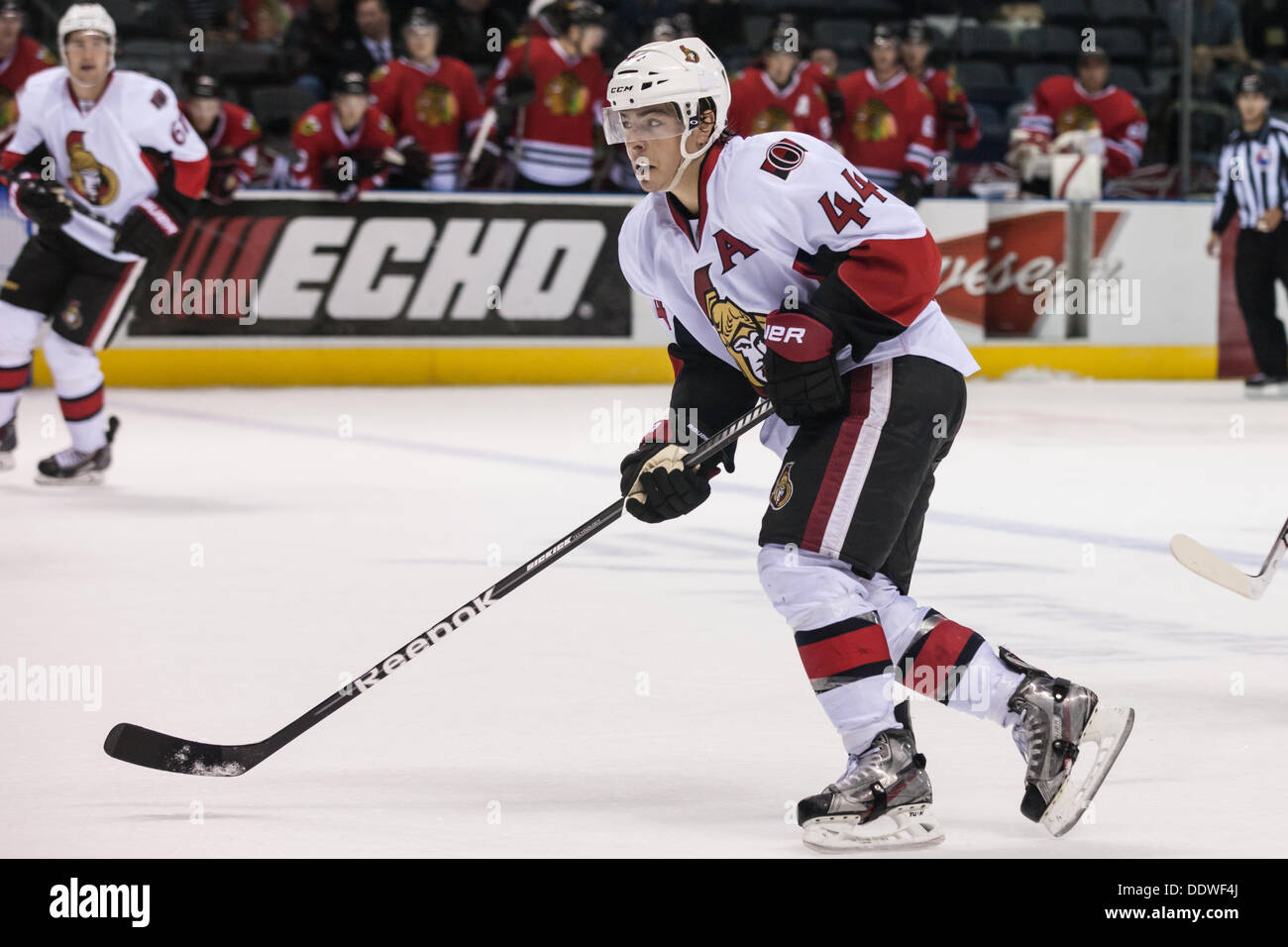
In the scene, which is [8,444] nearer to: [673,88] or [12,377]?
[12,377]

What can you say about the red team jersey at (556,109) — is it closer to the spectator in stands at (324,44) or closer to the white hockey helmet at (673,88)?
the spectator in stands at (324,44)

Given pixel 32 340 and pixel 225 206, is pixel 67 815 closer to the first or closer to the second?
pixel 32 340

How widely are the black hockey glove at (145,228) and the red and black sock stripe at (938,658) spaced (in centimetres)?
423

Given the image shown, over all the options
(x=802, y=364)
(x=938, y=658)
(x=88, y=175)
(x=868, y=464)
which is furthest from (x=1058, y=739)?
(x=88, y=175)

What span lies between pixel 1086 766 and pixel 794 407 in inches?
26.6

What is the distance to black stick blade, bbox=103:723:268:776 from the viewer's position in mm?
2908

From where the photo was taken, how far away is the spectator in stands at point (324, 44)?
10.2 m

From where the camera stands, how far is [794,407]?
272 cm

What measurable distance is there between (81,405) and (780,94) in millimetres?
4798

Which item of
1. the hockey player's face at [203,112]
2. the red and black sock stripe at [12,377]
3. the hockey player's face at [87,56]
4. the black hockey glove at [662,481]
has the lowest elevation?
the red and black sock stripe at [12,377]

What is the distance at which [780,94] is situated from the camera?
33.9 feet

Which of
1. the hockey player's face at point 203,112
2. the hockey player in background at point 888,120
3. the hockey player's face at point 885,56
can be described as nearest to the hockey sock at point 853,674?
the hockey player's face at point 203,112

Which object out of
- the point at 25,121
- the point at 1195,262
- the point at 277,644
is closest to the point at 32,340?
the point at 25,121

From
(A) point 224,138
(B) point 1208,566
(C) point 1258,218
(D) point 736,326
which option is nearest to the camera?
(D) point 736,326
